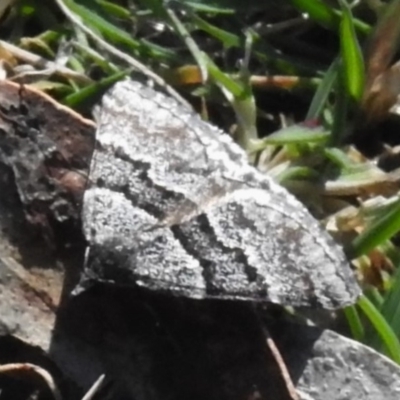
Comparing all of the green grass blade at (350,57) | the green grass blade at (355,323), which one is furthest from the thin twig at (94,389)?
the green grass blade at (350,57)

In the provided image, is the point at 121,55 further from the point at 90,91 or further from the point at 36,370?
the point at 36,370

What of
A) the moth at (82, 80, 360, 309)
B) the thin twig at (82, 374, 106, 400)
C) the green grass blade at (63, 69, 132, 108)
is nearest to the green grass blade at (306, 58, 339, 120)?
the moth at (82, 80, 360, 309)

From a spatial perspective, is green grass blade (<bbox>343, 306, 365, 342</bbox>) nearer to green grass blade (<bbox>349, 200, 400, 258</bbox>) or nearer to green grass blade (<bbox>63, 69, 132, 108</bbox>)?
green grass blade (<bbox>349, 200, 400, 258</bbox>)

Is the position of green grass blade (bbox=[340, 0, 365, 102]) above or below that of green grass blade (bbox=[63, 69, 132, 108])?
above

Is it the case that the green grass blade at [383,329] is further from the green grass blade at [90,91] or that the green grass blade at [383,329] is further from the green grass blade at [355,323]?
the green grass blade at [90,91]

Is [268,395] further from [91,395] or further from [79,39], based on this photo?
[79,39]
